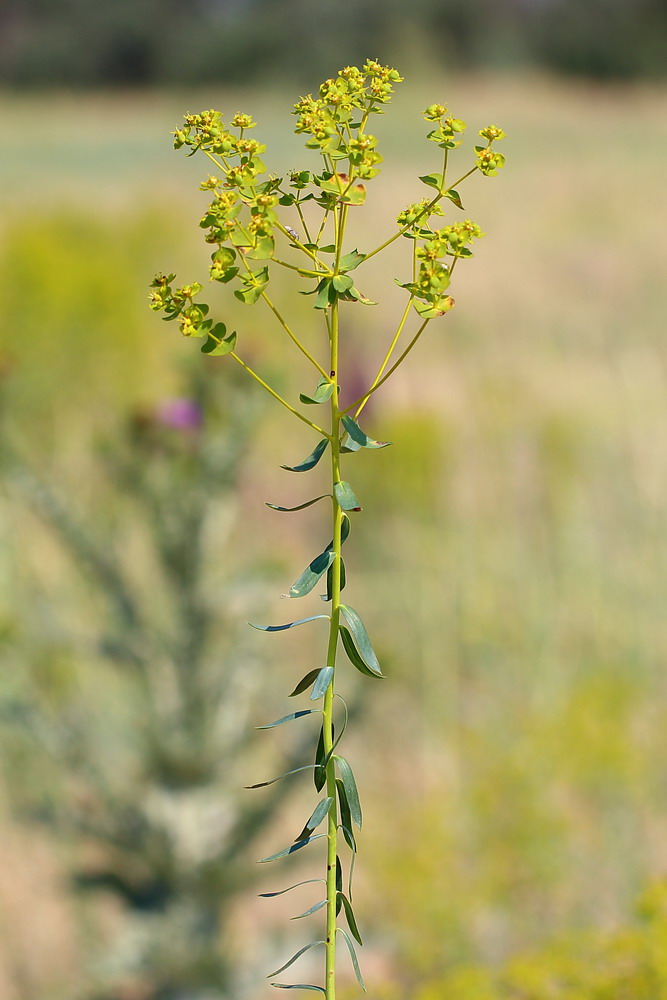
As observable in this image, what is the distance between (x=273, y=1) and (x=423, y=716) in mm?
14866

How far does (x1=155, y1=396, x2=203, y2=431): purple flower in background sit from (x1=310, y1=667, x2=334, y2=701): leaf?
3.10ft

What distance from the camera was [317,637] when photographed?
252cm

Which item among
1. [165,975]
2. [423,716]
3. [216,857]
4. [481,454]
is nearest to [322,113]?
[216,857]

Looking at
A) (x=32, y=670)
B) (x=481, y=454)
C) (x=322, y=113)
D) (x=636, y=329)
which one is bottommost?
(x=32, y=670)

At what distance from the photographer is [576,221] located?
7.45 metres

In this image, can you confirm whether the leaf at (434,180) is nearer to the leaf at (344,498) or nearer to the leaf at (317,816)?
the leaf at (344,498)

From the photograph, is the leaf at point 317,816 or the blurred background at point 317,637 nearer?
the leaf at point 317,816

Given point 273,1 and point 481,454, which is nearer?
point 481,454

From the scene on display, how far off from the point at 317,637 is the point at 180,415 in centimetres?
130

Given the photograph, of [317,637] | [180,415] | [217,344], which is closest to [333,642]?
[217,344]

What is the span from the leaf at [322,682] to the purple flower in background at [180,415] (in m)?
0.94

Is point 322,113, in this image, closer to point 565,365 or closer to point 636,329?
point 565,365

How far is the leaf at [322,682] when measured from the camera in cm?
37

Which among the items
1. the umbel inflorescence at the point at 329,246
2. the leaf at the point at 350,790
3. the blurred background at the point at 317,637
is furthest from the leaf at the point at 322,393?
the blurred background at the point at 317,637
